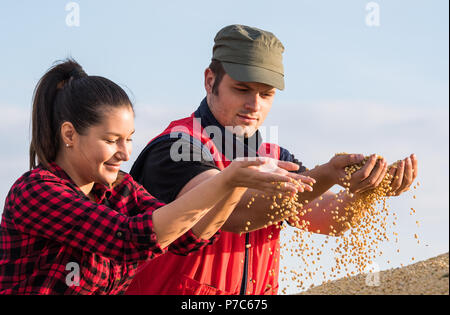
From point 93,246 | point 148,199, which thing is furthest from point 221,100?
point 93,246

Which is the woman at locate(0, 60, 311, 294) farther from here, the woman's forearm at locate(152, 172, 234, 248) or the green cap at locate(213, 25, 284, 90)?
the green cap at locate(213, 25, 284, 90)

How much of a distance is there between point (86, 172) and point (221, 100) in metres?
1.20

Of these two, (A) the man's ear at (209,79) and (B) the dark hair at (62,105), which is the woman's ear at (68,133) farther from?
(A) the man's ear at (209,79)

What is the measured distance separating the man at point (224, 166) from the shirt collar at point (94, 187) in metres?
0.52

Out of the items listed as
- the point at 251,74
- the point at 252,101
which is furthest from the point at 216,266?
the point at 251,74

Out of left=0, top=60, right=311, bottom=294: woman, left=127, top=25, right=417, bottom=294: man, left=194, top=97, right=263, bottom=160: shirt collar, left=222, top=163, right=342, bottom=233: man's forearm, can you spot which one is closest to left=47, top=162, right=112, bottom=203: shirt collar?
left=0, top=60, right=311, bottom=294: woman

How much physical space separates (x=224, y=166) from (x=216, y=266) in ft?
2.01

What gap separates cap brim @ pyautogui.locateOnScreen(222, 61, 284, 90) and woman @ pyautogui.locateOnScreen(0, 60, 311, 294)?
866mm

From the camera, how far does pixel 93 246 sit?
2303mm

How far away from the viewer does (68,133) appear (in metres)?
2.47
